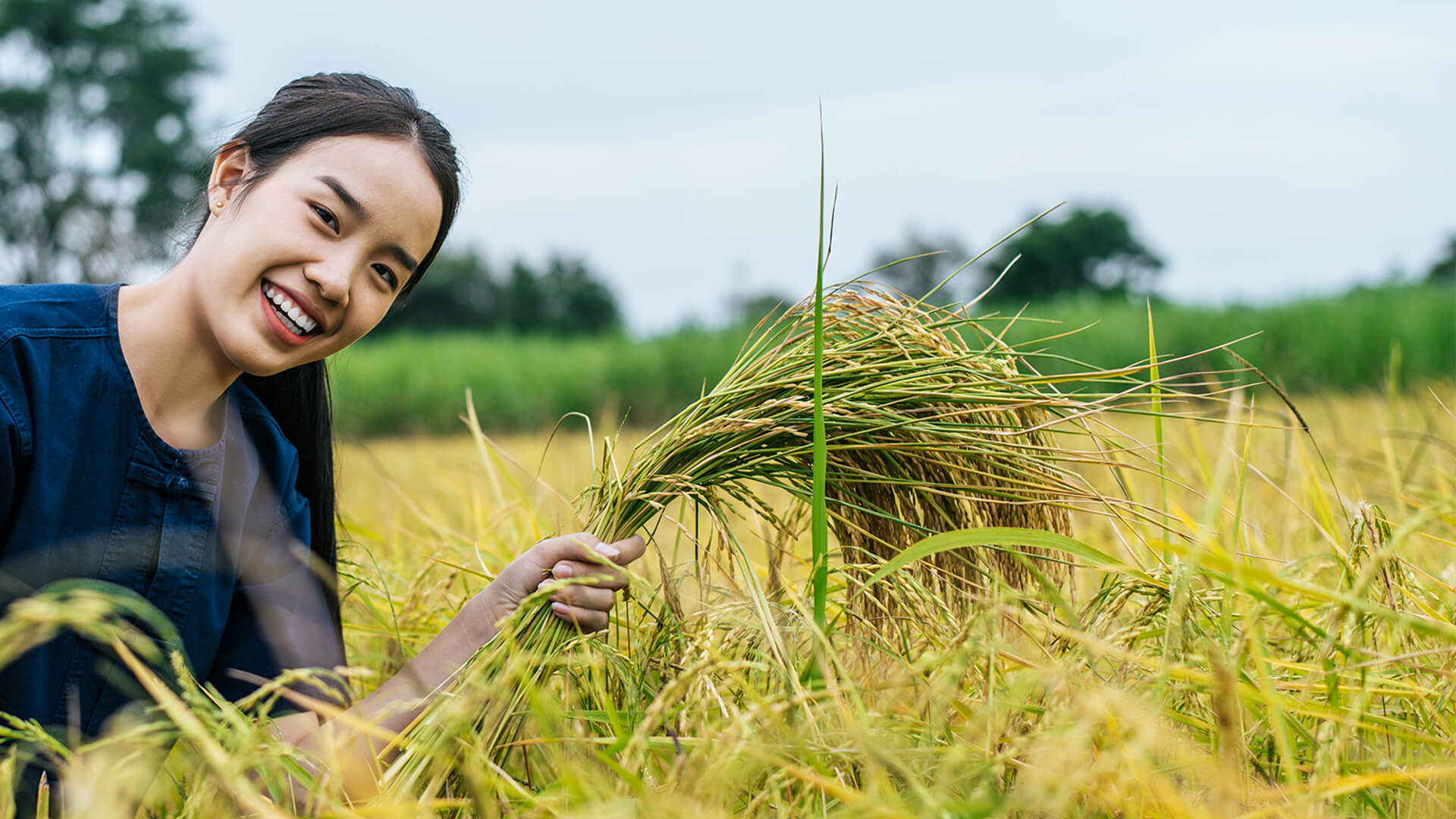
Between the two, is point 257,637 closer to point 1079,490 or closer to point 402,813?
point 402,813

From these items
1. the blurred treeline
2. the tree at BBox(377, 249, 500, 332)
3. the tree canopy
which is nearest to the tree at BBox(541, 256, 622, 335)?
the tree canopy

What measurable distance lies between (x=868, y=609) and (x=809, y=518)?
0.86 ft

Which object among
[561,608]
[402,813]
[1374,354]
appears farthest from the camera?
[1374,354]

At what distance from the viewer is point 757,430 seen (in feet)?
3.17

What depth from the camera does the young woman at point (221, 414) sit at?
1.03 m

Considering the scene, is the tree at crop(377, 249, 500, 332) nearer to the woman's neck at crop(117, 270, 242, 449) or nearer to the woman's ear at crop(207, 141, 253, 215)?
the woman's ear at crop(207, 141, 253, 215)

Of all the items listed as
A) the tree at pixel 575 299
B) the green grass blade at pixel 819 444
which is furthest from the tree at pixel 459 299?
the green grass blade at pixel 819 444

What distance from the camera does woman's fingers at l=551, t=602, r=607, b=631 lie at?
95 centimetres

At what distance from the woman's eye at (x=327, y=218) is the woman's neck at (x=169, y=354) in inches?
8.4

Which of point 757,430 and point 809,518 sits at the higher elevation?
point 757,430

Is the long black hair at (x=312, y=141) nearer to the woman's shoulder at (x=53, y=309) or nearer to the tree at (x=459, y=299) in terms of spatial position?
the woman's shoulder at (x=53, y=309)

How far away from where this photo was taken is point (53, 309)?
1.09 meters

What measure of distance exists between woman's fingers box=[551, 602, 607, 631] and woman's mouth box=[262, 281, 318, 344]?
474 millimetres

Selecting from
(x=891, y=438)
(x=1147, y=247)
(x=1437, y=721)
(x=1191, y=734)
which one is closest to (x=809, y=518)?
(x=891, y=438)
